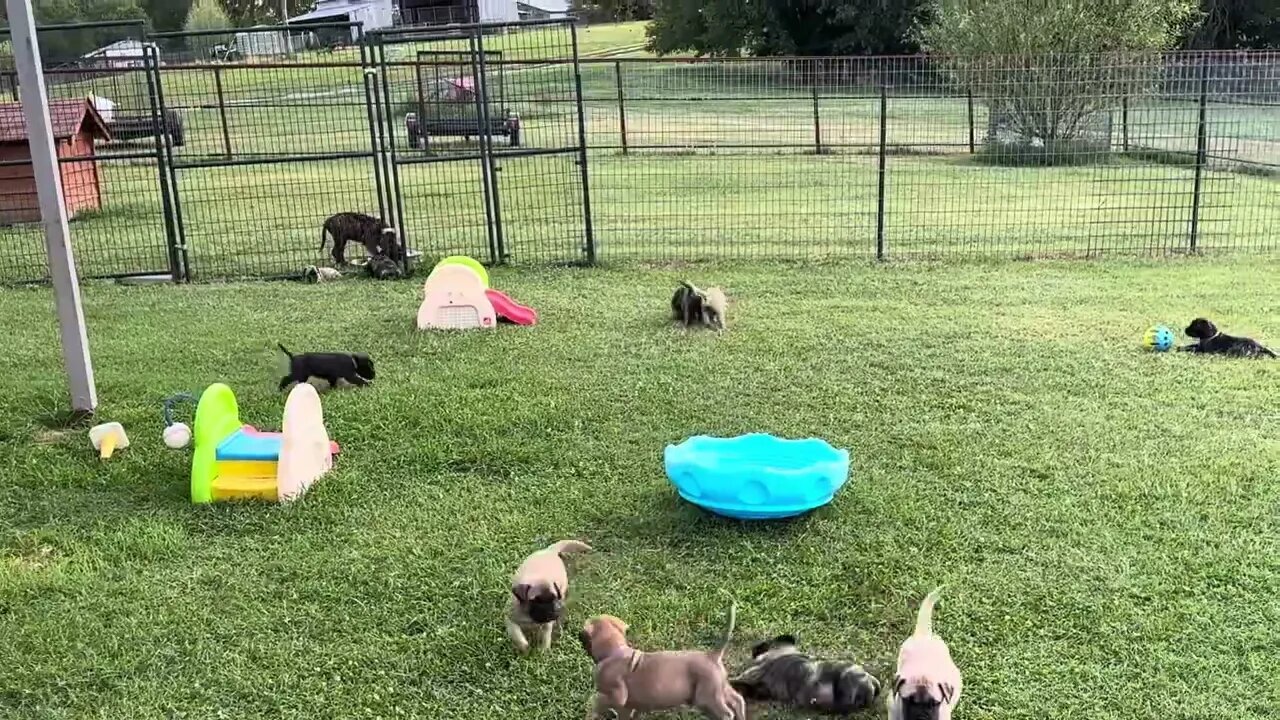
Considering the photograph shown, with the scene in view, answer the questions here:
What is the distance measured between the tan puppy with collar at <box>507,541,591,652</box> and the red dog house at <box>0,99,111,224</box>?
8.71 meters

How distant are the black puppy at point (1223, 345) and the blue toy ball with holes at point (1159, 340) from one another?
0.08 metres

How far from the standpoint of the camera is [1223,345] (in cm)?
507

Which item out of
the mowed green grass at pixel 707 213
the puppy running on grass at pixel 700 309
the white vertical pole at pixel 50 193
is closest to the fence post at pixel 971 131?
the mowed green grass at pixel 707 213

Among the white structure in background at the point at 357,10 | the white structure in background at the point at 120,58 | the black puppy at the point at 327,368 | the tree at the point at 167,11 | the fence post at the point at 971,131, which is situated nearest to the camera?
the black puppy at the point at 327,368

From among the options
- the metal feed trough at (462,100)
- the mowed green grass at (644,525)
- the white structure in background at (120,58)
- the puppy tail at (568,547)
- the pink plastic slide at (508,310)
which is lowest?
the mowed green grass at (644,525)

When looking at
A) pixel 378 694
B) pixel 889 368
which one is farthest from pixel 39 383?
pixel 889 368

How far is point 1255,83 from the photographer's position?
32.3 feet

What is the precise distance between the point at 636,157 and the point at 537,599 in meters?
12.1

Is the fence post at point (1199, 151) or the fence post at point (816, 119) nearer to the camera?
the fence post at point (1199, 151)

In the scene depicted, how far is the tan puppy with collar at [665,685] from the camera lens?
2.27 meters

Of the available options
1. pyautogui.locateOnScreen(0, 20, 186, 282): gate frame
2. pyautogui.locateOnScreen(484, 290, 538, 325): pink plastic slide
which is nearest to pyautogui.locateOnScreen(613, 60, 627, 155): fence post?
pyautogui.locateOnScreen(0, 20, 186, 282): gate frame

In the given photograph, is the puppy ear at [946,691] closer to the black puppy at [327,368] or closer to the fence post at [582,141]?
the black puppy at [327,368]

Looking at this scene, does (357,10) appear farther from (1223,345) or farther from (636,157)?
(1223,345)

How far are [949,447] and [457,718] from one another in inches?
90.0
